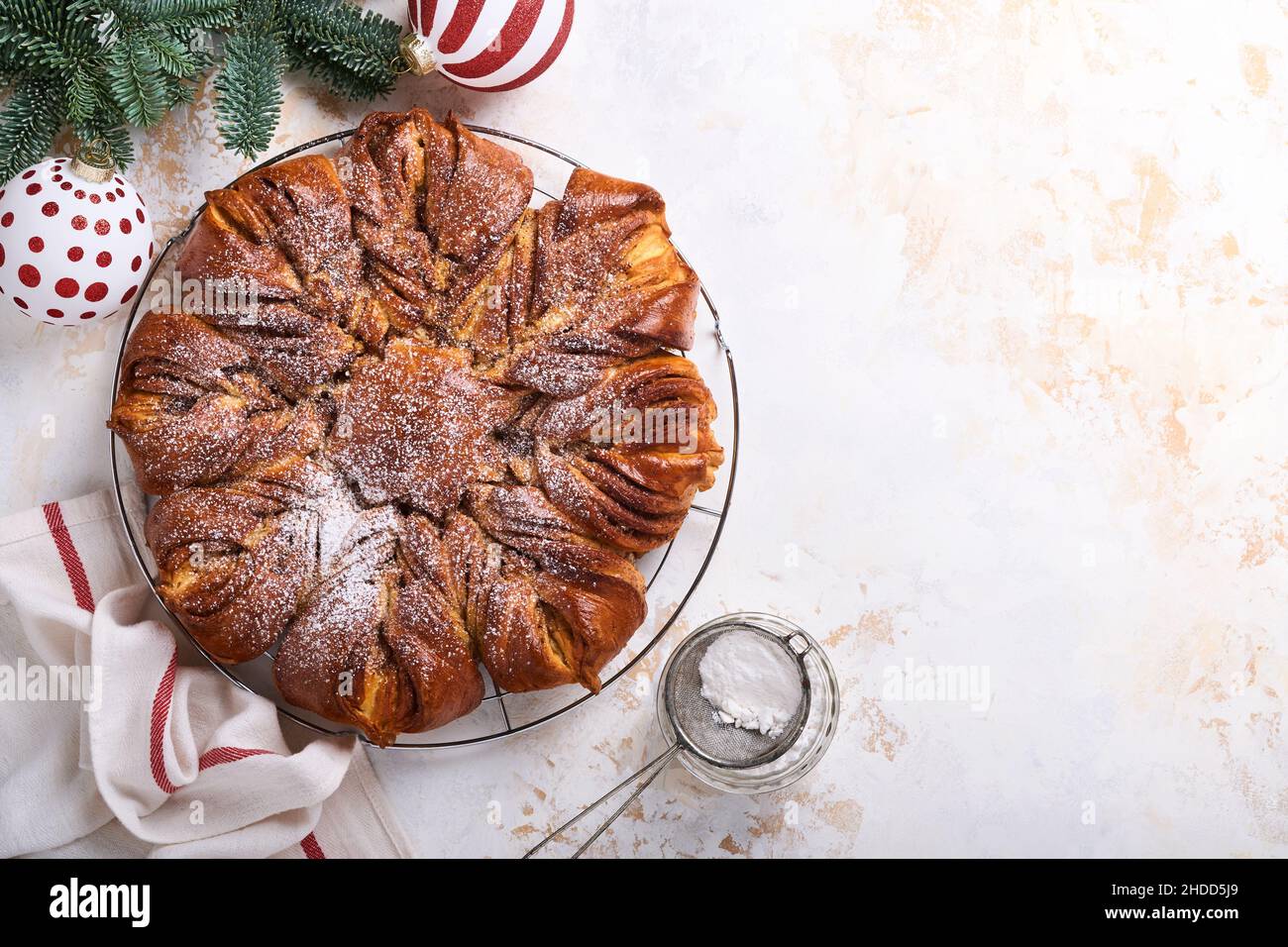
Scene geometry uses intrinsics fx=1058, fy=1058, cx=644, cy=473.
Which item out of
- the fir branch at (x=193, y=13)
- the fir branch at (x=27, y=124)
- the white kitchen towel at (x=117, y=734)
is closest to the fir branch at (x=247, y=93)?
the fir branch at (x=193, y=13)

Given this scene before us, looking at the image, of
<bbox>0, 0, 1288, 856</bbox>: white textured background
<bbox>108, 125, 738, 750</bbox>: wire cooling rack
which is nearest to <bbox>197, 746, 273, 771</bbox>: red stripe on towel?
<bbox>108, 125, 738, 750</bbox>: wire cooling rack

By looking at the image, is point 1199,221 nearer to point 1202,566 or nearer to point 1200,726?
point 1202,566

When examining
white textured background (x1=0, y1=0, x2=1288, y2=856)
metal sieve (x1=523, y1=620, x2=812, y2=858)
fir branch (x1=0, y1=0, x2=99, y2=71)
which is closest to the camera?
fir branch (x1=0, y1=0, x2=99, y2=71)

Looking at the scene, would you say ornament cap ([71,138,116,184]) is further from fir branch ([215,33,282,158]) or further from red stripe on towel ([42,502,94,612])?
red stripe on towel ([42,502,94,612])

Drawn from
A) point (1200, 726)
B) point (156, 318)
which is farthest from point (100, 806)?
point (1200, 726)

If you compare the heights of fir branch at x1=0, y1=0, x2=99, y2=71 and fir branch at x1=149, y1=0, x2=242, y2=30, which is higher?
fir branch at x1=149, y1=0, x2=242, y2=30

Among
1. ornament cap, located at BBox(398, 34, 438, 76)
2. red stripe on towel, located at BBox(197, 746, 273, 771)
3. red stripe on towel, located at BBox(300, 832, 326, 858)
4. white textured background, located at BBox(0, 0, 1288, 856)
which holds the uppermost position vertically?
ornament cap, located at BBox(398, 34, 438, 76)

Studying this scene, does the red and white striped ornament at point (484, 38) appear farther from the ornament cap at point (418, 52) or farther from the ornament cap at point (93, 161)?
the ornament cap at point (93, 161)

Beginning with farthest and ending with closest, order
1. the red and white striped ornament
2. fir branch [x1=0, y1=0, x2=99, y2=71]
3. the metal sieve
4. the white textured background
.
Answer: the white textured background
the metal sieve
the red and white striped ornament
fir branch [x1=0, y1=0, x2=99, y2=71]
